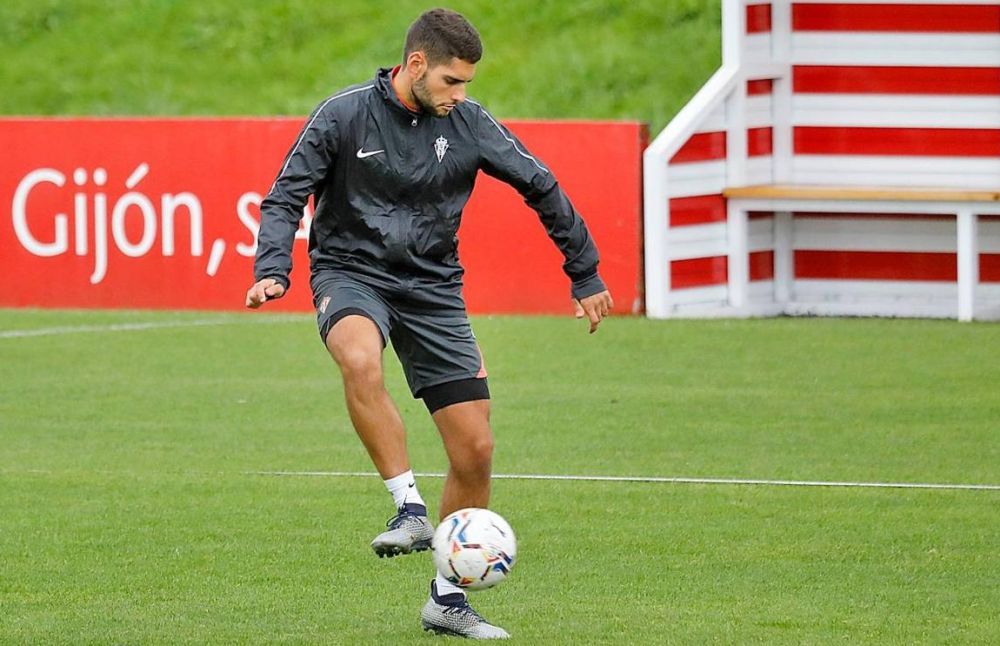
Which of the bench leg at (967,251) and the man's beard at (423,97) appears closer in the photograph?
A: the man's beard at (423,97)

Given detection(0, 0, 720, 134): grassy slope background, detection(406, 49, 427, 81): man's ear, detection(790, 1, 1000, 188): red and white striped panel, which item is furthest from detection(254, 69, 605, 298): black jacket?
detection(0, 0, 720, 134): grassy slope background

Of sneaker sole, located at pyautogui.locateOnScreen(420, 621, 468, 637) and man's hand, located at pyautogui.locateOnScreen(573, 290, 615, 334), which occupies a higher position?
man's hand, located at pyautogui.locateOnScreen(573, 290, 615, 334)

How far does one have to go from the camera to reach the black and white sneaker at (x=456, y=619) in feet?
20.2

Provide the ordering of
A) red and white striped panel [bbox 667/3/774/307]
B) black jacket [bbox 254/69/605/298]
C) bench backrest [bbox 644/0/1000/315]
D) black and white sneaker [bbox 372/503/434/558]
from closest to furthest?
black and white sneaker [bbox 372/503/434/558], black jacket [bbox 254/69/605/298], red and white striped panel [bbox 667/3/774/307], bench backrest [bbox 644/0/1000/315]

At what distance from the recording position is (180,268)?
16031 mm

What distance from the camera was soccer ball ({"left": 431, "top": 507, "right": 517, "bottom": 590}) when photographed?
19.5 feet

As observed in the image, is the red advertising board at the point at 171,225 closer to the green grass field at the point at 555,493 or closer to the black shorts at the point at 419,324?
the green grass field at the point at 555,493

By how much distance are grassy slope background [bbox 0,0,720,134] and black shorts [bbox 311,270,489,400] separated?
12.6m

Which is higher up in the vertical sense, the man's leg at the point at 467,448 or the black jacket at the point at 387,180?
the black jacket at the point at 387,180

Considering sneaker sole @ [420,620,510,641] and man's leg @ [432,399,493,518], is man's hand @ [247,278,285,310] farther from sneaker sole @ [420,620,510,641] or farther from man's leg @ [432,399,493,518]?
sneaker sole @ [420,620,510,641]

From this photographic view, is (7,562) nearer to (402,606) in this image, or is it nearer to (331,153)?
(402,606)

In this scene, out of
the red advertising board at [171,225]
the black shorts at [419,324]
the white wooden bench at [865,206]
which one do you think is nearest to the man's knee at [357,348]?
the black shorts at [419,324]

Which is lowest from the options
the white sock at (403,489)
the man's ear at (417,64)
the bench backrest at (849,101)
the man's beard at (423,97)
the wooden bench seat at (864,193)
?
the white sock at (403,489)

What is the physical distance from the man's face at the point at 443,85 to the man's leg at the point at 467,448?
90cm
